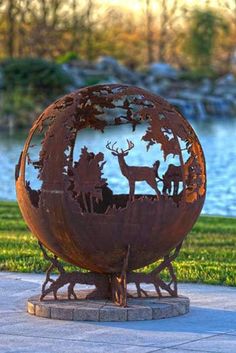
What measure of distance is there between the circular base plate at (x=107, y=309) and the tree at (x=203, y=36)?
6348 cm

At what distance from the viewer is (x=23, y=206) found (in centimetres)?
948

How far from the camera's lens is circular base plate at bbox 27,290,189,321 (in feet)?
29.4

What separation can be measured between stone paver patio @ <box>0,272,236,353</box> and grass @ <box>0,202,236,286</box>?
4.81ft

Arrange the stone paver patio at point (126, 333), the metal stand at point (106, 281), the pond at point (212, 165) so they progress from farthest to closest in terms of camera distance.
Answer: the pond at point (212, 165), the metal stand at point (106, 281), the stone paver patio at point (126, 333)

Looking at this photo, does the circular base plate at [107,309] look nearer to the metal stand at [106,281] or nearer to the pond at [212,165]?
the metal stand at [106,281]

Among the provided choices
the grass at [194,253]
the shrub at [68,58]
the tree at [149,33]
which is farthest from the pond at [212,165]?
the tree at [149,33]

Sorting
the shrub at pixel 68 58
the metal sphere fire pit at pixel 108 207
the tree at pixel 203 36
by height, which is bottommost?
the metal sphere fire pit at pixel 108 207

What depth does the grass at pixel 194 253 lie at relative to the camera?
11.5 m

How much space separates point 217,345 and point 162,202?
1435 mm


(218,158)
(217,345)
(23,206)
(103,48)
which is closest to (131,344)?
(217,345)

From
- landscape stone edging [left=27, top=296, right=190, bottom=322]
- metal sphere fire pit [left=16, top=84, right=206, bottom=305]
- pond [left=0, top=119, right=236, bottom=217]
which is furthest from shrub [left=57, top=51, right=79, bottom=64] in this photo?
landscape stone edging [left=27, top=296, right=190, bottom=322]

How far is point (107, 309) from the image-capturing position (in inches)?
352

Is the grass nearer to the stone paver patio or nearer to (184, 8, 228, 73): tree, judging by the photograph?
the stone paver patio

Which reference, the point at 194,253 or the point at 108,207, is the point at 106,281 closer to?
the point at 108,207
